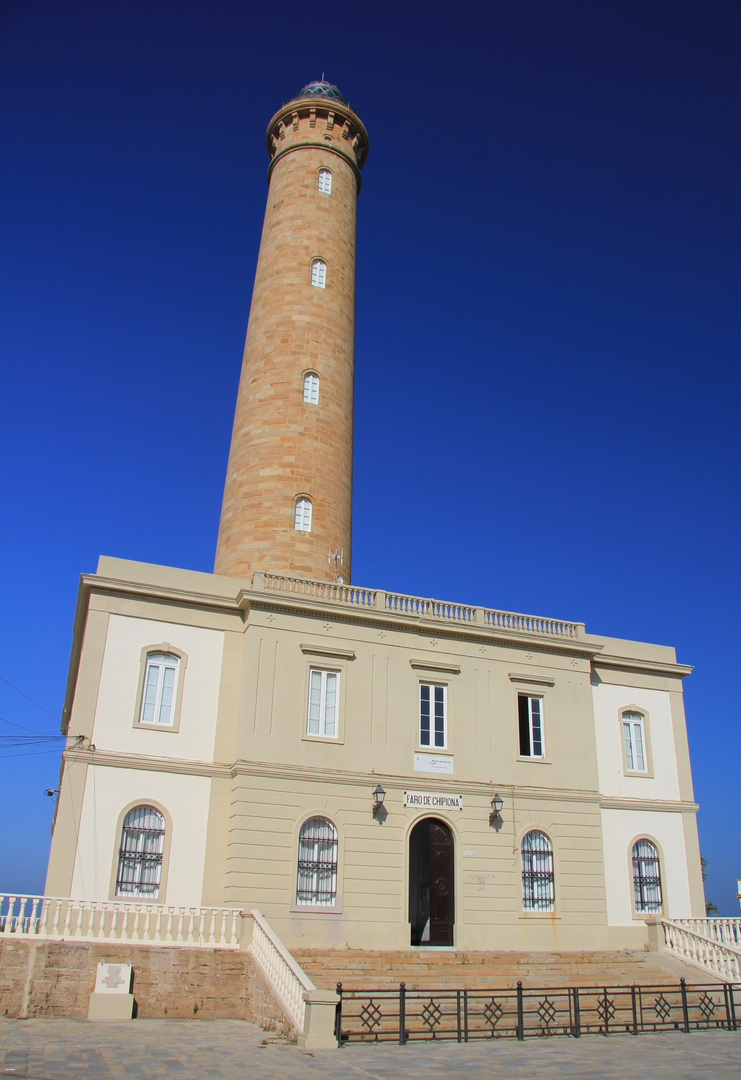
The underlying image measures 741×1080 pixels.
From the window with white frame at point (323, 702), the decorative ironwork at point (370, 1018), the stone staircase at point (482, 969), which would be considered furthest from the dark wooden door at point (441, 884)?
the decorative ironwork at point (370, 1018)

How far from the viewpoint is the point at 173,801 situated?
1661 cm

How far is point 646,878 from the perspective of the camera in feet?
65.4

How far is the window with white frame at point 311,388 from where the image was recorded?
911 inches

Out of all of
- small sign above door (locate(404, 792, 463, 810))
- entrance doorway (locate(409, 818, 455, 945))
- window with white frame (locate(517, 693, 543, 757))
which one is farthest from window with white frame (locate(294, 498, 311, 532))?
entrance doorway (locate(409, 818, 455, 945))

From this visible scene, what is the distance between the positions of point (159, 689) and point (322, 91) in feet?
69.5

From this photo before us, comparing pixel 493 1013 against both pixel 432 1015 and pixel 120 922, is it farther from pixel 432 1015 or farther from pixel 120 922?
pixel 120 922

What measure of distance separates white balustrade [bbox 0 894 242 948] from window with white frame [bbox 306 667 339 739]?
4122 millimetres

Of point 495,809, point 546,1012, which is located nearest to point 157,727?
point 495,809

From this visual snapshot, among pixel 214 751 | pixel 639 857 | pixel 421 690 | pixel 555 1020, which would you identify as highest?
pixel 421 690

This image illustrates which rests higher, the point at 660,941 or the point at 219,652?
the point at 219,652

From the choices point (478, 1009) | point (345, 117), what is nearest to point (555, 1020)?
point (478, 1009)

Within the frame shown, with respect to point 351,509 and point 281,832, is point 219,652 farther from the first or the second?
point 351,509

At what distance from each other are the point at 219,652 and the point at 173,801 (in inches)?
125

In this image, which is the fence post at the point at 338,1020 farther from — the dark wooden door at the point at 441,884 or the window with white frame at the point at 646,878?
the window with white frame at the point at 646,878
